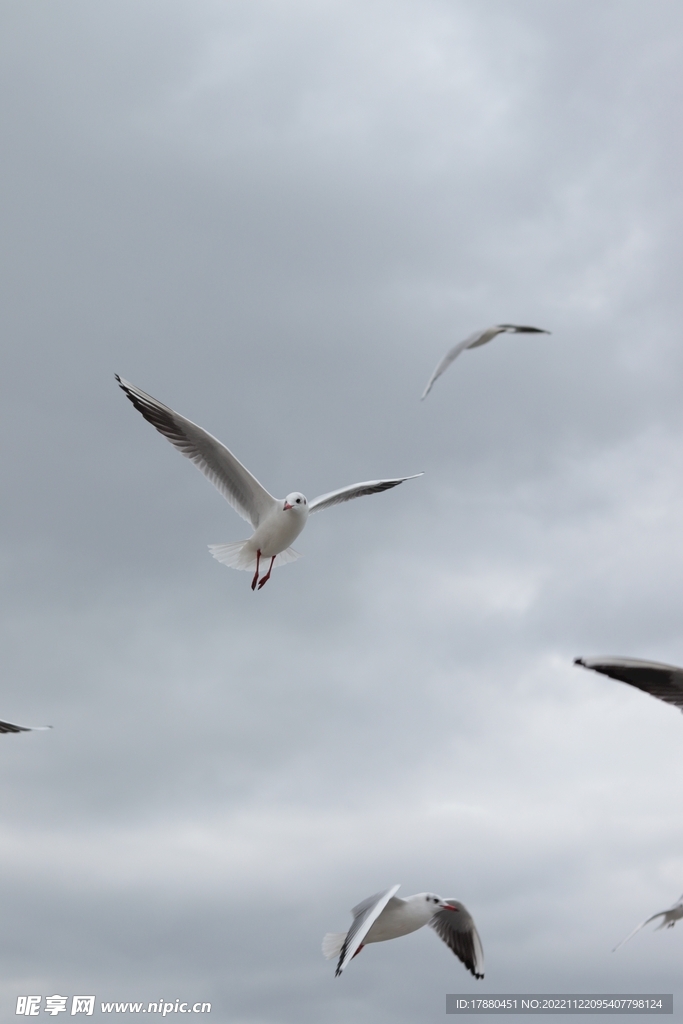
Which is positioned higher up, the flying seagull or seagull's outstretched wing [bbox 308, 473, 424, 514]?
seagull's outstretched wing [bbox 308, 473, 424, 514]

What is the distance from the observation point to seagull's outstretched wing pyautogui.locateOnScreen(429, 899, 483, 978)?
16.5m

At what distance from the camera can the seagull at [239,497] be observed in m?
17.4

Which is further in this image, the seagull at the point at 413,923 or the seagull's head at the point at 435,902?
the seagull's head at the point at 435,902

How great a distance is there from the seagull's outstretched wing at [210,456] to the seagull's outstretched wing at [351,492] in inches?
33.8

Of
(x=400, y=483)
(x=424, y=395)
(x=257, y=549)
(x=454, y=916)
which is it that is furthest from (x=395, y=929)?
(x=424, y=395)

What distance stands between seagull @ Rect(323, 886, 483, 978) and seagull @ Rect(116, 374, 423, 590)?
5040 mm

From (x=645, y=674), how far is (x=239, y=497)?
9.89m

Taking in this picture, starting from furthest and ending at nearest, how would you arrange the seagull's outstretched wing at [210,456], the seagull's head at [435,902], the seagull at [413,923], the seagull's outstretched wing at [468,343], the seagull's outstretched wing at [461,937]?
the seagull's outstretched wing at [210,456], the seagull's outstretched wing at [461,937], the seagull's head at [435,902], the seagull at [413,923], the seagull's outstretched wing at [468,343]

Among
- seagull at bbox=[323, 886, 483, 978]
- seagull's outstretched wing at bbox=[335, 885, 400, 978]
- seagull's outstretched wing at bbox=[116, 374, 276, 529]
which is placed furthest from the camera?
seagull's outstretched wing at bbox=[116, 374, 276, 529]

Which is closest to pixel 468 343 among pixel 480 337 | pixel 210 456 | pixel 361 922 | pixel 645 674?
pixel 480 337

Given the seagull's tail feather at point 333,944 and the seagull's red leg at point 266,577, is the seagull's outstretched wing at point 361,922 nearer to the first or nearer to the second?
the seagull's tail feather at point 333,944

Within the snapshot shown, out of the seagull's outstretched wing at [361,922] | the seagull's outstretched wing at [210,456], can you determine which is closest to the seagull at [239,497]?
the seagull's outstretched wing at [210,456]

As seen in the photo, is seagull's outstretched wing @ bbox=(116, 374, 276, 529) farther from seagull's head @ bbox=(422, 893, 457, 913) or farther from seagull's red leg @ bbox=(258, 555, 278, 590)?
seagull's head @ bbox=(422, 893, 457, 913)

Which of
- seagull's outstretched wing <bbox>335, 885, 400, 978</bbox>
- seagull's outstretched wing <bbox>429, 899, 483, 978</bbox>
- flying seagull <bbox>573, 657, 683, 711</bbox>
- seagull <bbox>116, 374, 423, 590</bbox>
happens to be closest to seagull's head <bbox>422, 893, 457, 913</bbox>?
seagull's outstretched wing <bbox>429, 899, 483, 978</bbox>
